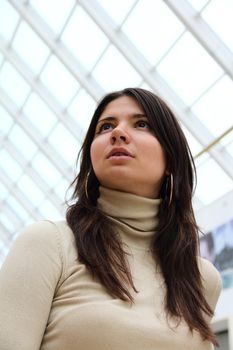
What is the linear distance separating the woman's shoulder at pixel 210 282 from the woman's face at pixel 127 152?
37 cm

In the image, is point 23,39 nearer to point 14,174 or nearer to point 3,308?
point 14,174

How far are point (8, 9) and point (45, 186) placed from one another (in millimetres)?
8900


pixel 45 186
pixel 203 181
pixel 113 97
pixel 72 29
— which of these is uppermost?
pixel 72 29

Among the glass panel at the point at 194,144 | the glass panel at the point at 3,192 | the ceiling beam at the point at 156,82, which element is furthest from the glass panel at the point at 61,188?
the ceiling beam at the point at 156,82

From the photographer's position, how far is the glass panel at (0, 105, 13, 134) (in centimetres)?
2777

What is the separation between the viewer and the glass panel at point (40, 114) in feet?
82.1

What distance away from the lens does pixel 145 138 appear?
2516 mm

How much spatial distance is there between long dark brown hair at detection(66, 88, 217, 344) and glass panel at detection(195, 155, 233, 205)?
16.1 m

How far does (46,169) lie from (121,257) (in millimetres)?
26010

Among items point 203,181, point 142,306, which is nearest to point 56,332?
point 142,306

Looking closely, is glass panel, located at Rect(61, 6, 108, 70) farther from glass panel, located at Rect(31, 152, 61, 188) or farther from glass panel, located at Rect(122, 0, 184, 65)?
glass panel, located at Rect(31, 152, 61, 188)

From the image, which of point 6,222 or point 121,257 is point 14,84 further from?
point 121,257

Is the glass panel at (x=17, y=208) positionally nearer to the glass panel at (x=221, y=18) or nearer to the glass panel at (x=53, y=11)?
the glass panel at (x=53, y=11)

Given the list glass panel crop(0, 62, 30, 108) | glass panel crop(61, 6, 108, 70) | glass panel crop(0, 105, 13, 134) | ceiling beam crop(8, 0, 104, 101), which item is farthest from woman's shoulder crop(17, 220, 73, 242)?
glass panel crop(0, 105, 13, 134)
